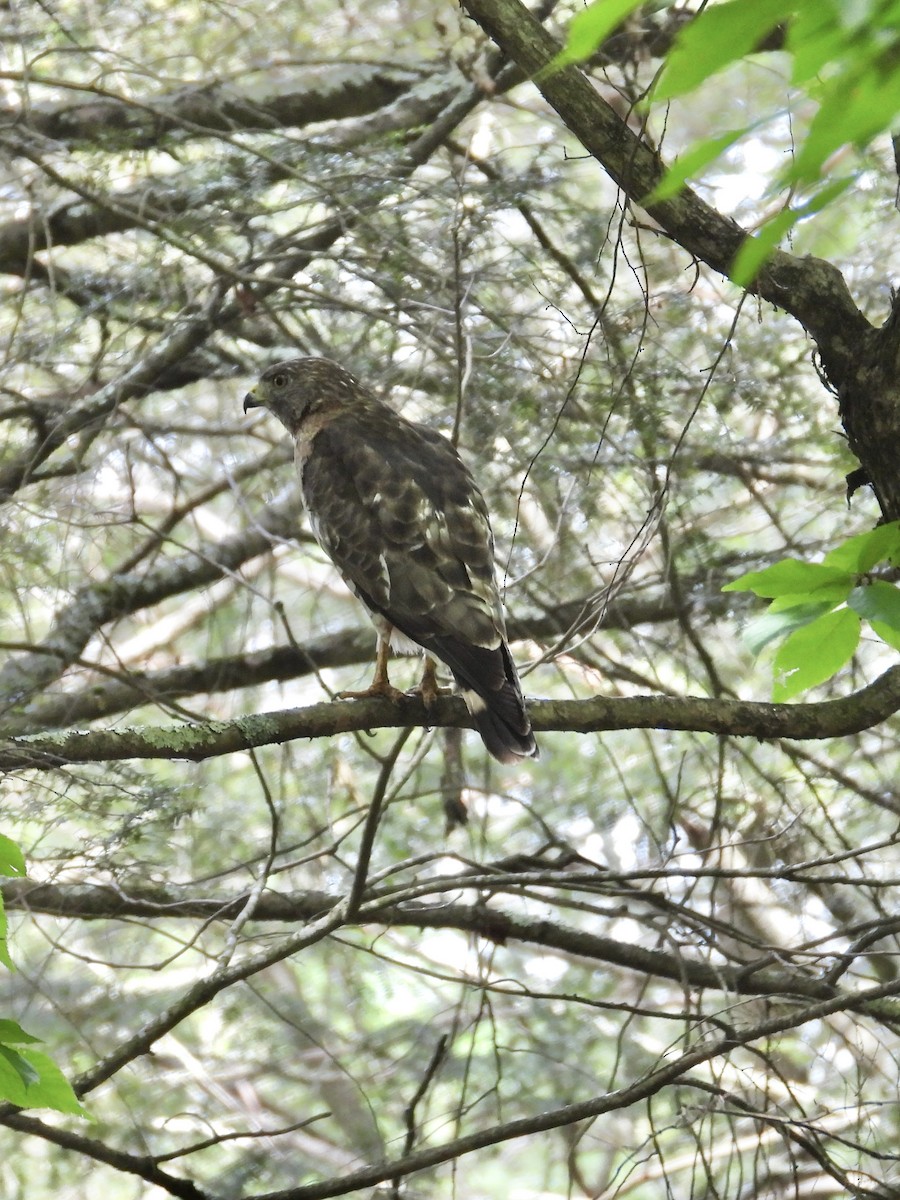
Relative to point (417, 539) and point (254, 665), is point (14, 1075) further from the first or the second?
point (254, 665)

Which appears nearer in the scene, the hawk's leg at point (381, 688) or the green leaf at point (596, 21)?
the green leaf at point (596, 21)

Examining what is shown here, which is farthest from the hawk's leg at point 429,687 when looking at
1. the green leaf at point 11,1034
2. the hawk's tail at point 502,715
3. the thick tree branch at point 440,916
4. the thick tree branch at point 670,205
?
the green leaf at point 11,1034

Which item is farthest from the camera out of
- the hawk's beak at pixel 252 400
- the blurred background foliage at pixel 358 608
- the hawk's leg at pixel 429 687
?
the hawk's beak at pixel 252 400

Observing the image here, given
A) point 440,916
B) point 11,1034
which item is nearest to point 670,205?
point 11,1034

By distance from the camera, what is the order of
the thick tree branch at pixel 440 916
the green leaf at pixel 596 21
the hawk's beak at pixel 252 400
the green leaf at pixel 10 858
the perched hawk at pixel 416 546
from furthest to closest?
the hawk's beak at pixel 252 400 → the thick tree branch at pixel 440 916 → the perched hawk at pixel 416 546 → the green leaf at pixel 10 858 → the green leaf at pixel 596 21

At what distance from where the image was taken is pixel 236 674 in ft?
18.0

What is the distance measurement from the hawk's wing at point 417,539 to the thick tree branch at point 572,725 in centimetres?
52

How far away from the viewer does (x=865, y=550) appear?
71.0 inches

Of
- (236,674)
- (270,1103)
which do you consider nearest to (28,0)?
(236,674)

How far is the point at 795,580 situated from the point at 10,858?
117cm

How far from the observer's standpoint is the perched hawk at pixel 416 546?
3.51 meters

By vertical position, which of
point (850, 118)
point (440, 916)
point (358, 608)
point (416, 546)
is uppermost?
point (358, 608)

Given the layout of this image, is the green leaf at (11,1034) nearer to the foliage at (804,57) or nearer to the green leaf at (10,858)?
the green leaf at (10,858)

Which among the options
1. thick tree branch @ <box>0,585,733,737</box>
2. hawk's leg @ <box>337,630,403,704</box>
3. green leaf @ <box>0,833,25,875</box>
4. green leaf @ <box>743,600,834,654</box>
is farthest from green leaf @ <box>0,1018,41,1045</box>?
thick tree branch @ <box>0,585,733,737</box>
